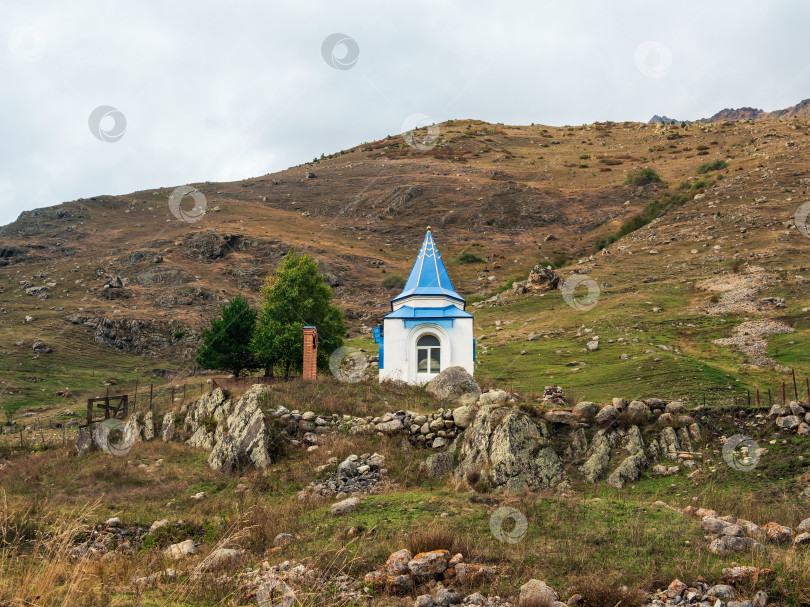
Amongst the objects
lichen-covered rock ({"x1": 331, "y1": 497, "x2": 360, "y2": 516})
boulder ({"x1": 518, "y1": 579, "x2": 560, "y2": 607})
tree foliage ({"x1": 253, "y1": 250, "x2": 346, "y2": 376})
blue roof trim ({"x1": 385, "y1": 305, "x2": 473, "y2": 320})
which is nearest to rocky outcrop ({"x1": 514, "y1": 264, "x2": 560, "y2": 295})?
tree foliage ({"x1": 253, "y1": 250, "x2": 346, "y2": 376})

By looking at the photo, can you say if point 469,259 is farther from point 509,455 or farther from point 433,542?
point 433,542

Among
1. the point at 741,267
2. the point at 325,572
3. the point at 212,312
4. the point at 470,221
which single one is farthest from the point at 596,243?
the point at 325,572

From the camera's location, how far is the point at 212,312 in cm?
5938

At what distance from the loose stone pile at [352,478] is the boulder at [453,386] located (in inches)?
246

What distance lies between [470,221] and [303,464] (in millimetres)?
74271

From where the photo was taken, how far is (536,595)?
281 inches

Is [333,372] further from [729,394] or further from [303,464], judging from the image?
[729,394]

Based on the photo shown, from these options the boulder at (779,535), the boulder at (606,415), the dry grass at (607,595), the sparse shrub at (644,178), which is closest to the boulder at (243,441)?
the boulder at (606,415)

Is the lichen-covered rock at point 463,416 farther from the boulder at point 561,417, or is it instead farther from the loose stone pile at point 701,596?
the loose stone pile at point 701,596

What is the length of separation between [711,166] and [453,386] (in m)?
74.5

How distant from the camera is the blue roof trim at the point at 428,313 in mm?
26438

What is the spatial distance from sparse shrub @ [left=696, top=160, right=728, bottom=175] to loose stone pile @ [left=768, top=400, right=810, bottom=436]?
72837 mm

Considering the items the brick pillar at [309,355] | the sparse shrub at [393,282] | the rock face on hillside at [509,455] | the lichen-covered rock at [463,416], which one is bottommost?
the rock face on hillside at [509,455]

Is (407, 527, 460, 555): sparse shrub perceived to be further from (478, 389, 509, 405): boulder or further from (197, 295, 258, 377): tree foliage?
(197, 295, 258, 377): tree foliage
